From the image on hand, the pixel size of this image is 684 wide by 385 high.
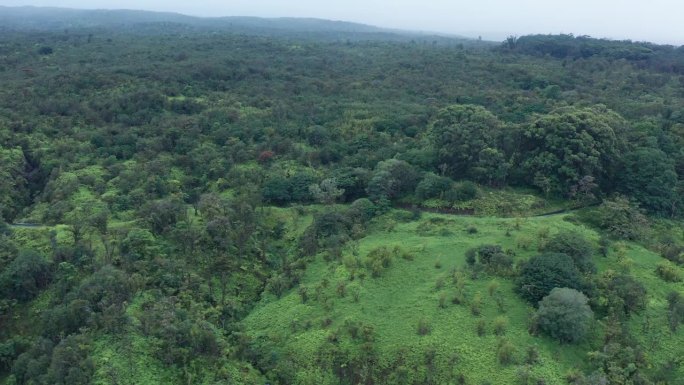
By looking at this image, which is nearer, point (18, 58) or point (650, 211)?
point (650, 211)

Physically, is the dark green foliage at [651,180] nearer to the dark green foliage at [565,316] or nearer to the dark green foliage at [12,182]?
the dark green foliage at [565,316]

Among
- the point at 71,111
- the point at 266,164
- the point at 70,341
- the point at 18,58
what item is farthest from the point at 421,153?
the point at 18,58

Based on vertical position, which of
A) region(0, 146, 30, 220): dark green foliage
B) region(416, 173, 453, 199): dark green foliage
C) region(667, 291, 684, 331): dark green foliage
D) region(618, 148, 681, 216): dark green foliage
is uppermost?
region(618, 148, 681, 216): dark green foliage

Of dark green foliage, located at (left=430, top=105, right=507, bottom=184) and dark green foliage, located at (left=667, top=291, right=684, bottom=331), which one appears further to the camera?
dark green foliage, located at (left=430, top=105, right=507, bottom=184)

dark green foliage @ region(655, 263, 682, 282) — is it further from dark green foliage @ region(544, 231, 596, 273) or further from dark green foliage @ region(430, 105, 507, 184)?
dark green foliage @ region(430, 105, 507, 184)

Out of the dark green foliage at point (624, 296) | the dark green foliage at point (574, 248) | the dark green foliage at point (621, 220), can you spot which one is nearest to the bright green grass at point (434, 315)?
the dark green foliage at point (624, 296)

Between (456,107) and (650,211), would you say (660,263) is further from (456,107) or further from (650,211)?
(456,107)

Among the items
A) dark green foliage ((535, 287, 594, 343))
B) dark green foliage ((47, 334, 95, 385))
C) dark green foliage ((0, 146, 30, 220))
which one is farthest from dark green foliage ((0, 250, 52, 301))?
dark green foliage ((535, 287, 594, 343))
